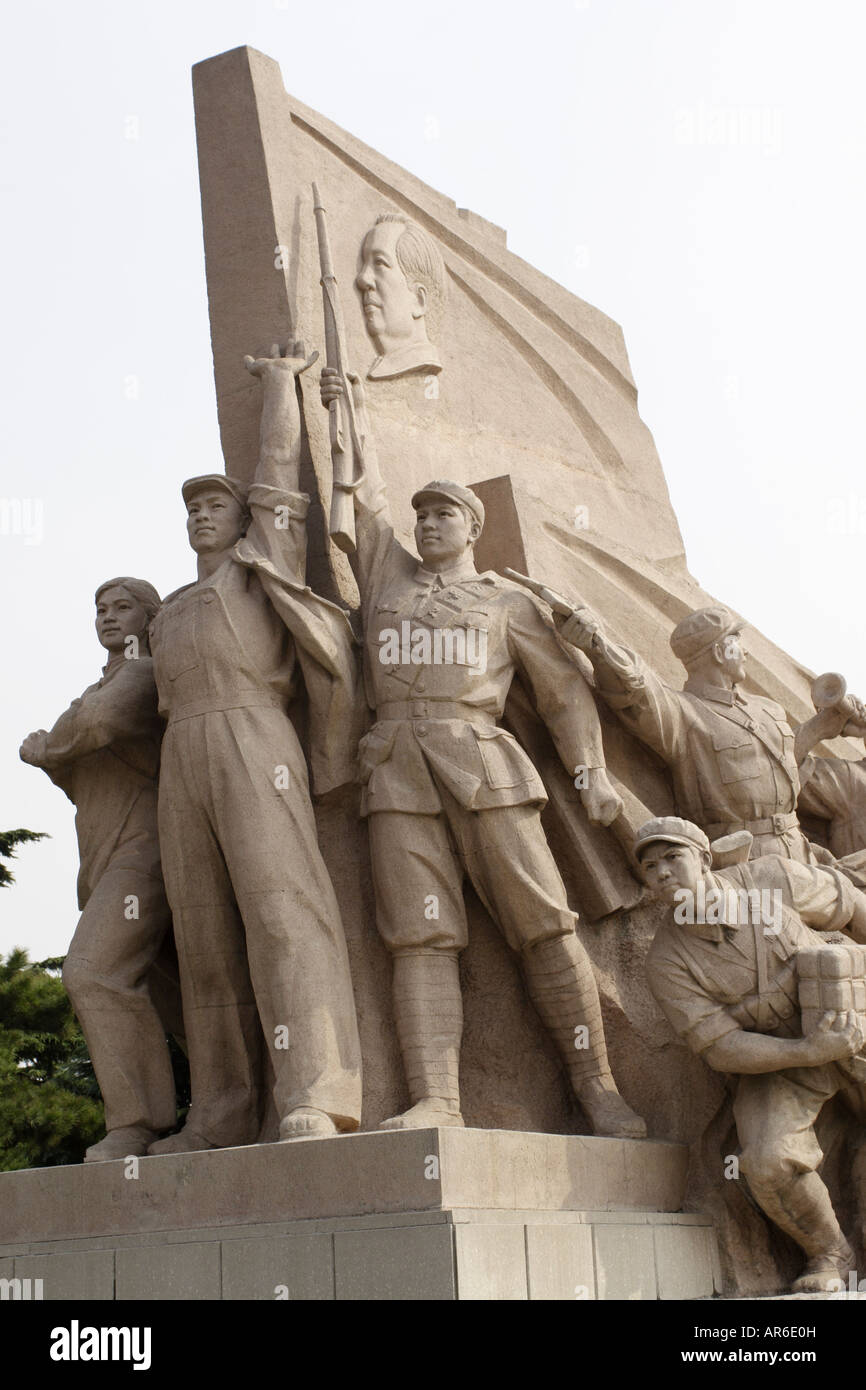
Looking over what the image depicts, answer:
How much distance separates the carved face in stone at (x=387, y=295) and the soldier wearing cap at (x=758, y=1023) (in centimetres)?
310

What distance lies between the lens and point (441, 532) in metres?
7.56

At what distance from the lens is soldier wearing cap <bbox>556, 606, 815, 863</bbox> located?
25.1 feet

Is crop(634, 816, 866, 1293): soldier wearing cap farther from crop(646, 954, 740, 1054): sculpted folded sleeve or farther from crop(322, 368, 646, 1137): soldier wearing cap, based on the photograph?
crop(322, 368, 646, 1137): soldier wearing cap

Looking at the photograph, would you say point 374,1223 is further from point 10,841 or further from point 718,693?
point 10,841

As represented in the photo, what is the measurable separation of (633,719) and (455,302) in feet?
9.38

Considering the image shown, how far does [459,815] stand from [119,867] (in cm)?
149

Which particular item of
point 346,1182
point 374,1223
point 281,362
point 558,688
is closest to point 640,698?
point 558,688

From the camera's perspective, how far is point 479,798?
7.07m

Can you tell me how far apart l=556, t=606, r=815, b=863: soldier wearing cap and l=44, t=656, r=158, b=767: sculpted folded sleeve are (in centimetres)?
193

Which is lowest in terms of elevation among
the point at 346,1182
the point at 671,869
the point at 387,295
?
the point at 346,1182

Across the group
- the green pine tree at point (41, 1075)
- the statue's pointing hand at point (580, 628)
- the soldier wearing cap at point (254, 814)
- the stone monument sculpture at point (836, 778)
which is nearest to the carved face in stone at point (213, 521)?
the soldier wearing cap at point (254, 814)

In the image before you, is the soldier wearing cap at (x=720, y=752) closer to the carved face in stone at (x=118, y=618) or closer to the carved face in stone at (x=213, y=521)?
the carved face in stone at (x=213, y=521)

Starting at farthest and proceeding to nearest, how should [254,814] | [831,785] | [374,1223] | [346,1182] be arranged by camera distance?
1. [831,785]
2. [254,814]
3. [346,1182]
4. [374,1223]
